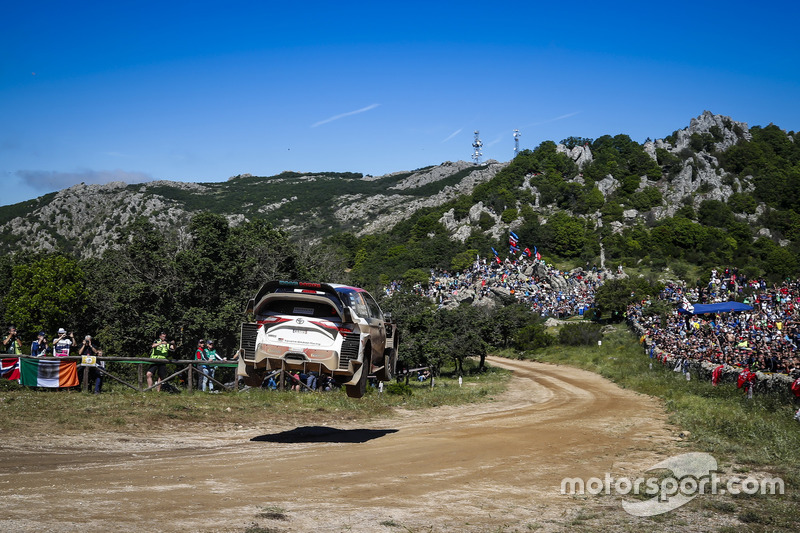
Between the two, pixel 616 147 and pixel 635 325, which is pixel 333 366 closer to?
pixel 635 325

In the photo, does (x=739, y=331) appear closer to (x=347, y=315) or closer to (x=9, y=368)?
(x=347, y=315)

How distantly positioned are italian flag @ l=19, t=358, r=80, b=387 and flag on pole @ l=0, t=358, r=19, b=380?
0.25 m

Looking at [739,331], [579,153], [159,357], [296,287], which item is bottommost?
[159,357]

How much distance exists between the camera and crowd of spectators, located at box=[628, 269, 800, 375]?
27.0 meters

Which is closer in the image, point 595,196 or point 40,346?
point 40,346

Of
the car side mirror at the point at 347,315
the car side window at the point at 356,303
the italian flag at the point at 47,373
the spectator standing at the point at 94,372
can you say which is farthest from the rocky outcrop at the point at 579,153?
the car side mirror at the point at 347,315

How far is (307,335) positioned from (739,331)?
35592 millimetres

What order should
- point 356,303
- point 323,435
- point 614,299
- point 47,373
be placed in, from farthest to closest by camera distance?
point 614,299, point 47,373, point 323,435, point 356,303

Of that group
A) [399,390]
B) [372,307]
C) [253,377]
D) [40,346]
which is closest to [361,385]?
[372,307]

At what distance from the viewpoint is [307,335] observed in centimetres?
1207

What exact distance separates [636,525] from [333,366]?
19.5 ft

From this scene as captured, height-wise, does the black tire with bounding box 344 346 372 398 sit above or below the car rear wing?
below

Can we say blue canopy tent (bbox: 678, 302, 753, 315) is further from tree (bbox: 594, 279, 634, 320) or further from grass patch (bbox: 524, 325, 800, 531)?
tree (bbox: 594, 279, 634, 320)

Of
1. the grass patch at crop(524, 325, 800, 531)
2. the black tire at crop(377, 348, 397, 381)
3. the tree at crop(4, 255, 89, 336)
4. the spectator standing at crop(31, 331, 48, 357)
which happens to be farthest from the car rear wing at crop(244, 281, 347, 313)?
the tree at crop(4, 255, 89, 336)
